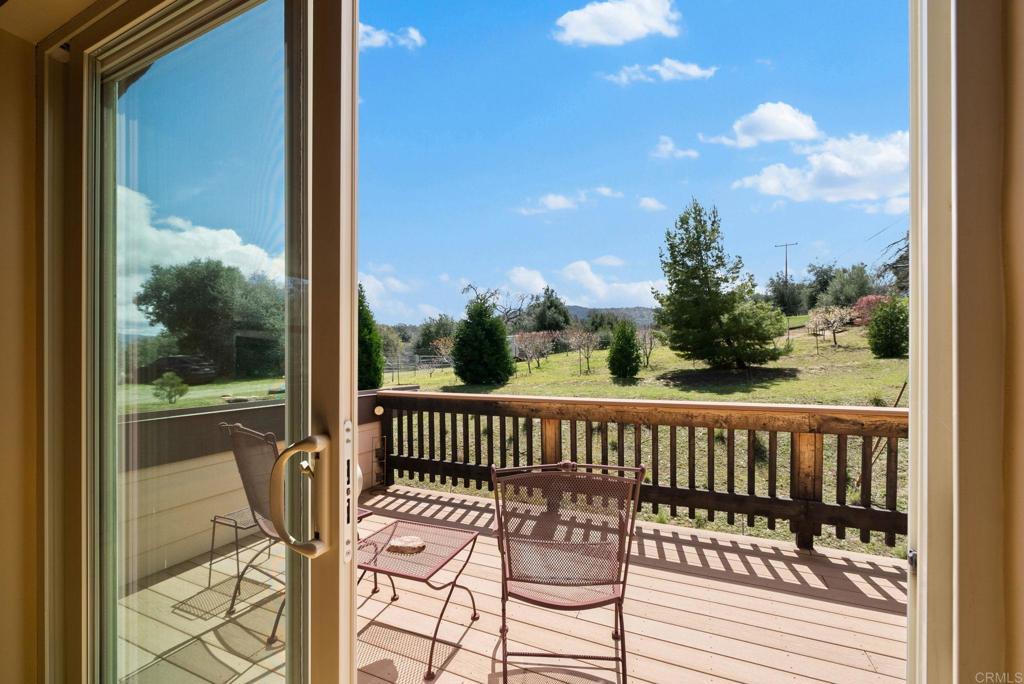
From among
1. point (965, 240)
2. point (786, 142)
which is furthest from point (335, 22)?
point (786, 142)

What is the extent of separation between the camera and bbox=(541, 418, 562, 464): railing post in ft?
11.9

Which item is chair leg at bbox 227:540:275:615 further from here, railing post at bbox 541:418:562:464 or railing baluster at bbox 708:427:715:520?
railing baluster at bbox 708:427:715:520

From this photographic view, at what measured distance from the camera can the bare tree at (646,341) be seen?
733cm

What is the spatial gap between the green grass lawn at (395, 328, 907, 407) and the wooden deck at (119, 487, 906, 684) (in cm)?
411

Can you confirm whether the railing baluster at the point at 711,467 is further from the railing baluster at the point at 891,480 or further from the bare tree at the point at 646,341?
the bare tree at the point at 646,341

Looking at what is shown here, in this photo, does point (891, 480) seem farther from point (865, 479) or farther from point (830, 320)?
point (830, 320)

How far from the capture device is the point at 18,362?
4.35 feet

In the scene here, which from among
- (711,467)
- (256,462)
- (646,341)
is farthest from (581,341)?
(256,462)

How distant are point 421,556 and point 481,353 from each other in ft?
16.8

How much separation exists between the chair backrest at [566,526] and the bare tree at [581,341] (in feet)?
19.1

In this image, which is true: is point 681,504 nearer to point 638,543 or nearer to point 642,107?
point 638,543

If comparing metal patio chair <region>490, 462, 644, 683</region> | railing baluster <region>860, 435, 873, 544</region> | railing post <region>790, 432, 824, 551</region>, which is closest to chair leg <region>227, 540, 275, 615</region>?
metal patio chair <region>490, 462, 644, 683</region>

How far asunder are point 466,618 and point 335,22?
7.92ft

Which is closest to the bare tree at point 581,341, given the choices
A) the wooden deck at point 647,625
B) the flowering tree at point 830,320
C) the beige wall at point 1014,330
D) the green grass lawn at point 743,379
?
the green grass lawn at point 743,379
